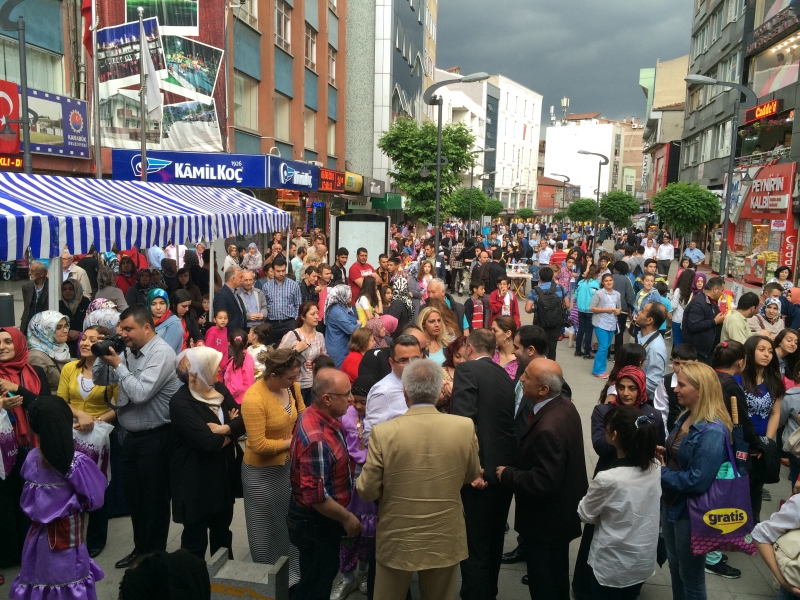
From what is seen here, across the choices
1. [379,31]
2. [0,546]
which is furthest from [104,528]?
[379,31]

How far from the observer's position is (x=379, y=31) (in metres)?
37.1

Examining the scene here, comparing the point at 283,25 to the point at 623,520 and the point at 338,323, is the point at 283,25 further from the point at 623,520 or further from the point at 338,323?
the point at 623,520

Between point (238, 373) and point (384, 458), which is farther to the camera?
point (238, 373)

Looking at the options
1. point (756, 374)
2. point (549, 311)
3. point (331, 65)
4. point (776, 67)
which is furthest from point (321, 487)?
point (331, 65)

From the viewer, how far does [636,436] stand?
3.65 metres

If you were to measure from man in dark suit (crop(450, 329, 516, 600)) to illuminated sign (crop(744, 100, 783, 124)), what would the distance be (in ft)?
83.8

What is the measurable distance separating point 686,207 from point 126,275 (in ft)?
63.3

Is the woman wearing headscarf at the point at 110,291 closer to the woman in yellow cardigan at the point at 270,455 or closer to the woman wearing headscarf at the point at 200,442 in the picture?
the woman wearing headscarf at the point at 200,442

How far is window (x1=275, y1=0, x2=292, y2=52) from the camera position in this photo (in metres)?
25.6

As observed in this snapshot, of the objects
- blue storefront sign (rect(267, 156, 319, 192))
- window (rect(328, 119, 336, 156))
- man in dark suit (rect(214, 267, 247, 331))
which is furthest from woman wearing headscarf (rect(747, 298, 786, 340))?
window (rect(328, 119, 336, 156))

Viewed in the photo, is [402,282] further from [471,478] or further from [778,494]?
[471,478]

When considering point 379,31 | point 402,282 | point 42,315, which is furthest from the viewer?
point 379,31

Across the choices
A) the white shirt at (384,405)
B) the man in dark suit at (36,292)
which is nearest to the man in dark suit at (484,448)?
the white shirt at (384,405)

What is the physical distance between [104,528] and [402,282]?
19.0 ft
